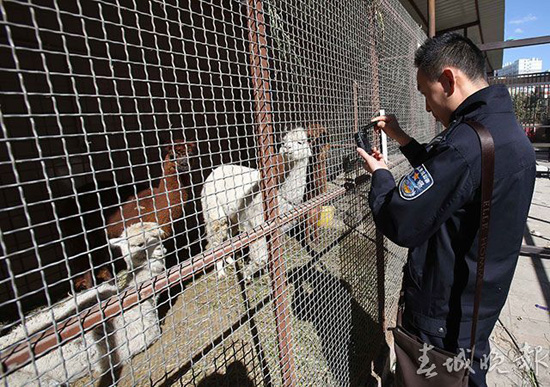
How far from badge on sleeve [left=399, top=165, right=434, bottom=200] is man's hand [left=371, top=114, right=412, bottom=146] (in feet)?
2.67

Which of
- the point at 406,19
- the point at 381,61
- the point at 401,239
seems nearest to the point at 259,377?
the point at 401,239

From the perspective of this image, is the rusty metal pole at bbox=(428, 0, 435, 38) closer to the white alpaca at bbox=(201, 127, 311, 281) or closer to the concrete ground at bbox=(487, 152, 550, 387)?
the white alpaca at bbox=(201, 127, 311, 281)

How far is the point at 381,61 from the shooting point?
9.41 feet

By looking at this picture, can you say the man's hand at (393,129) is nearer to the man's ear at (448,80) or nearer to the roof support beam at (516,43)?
the man's ear at (448,80)

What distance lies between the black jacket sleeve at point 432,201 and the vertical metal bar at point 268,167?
520 mm

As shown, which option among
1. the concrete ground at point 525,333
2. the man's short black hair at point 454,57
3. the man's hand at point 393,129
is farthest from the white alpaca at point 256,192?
the concrete ground at point 525,333

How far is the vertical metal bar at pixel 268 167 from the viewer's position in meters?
1.34

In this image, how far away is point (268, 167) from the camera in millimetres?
1424

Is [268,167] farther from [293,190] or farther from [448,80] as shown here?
[448,80]

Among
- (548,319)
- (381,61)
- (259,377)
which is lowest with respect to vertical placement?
(548,319)

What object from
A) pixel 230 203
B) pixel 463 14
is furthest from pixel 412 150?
pixel 463 14

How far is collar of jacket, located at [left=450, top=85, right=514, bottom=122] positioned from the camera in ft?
4.33

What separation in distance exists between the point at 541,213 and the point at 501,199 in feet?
20.2

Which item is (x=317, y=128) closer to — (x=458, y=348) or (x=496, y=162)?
(x=496, y=162)
